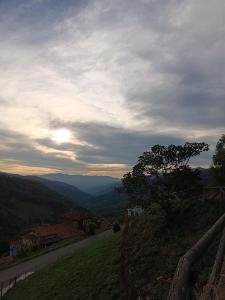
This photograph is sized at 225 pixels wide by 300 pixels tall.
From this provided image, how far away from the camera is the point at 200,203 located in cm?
2559

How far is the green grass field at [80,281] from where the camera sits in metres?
19.9

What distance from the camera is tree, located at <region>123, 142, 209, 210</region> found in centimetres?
2528

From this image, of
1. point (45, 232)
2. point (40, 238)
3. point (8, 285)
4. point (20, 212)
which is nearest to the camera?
point (8, 285)

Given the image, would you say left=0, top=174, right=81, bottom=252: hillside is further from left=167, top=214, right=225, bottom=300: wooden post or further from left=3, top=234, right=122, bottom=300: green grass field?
left=167, top=214, right=225, bottom=300: wooden post

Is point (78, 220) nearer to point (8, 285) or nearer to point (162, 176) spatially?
point (8, 285)

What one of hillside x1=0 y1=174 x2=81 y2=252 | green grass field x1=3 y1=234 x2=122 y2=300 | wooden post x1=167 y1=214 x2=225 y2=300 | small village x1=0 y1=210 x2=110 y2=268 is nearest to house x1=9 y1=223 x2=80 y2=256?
small village x1=0 y1=210 x2=110 y2=268

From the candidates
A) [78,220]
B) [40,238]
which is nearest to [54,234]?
[40,238]

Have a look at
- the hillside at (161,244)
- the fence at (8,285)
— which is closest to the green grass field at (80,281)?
the fence at (8,285)

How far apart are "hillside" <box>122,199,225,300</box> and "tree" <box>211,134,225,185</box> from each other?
346 inches

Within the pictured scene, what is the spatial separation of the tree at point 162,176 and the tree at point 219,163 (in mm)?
10205

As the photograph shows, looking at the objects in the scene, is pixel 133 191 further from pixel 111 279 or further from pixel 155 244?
pixel 111 279

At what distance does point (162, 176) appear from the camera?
26.1m

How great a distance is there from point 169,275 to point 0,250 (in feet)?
251

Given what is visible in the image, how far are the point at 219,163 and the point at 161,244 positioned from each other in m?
21.0
